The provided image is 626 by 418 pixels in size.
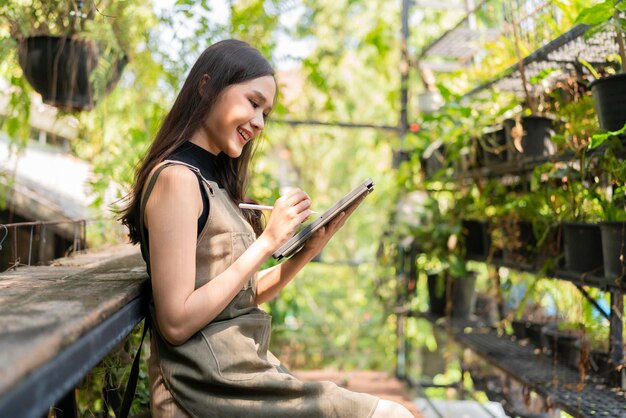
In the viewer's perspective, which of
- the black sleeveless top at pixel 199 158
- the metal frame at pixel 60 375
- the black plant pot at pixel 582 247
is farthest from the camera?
the black plant pot at pixel 582 247

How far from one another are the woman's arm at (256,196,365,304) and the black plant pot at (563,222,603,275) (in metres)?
1.15

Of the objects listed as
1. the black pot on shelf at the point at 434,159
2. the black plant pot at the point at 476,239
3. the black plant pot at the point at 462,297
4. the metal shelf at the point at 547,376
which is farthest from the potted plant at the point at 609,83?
the black plant pot at the point at 462,297

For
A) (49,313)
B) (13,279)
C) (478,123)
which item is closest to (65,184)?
(478,123)

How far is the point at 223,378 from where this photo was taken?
116cm

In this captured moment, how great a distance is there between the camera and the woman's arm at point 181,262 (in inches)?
46.1

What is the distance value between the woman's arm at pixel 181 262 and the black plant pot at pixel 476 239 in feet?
7.35

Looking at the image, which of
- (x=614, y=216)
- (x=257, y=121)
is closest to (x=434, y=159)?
(x=614, y=216)

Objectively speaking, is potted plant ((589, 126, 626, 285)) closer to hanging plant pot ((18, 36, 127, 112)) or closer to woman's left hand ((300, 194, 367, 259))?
woman's left hand ((300, 194, 367, 259))

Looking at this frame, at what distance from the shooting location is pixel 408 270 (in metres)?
4.27

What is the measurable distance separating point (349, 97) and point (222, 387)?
22.4 ft

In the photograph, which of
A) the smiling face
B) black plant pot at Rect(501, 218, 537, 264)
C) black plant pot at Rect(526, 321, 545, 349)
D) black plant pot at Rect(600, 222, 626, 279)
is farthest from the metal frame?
black plant pot at Rect(526, 321, 545, 349)

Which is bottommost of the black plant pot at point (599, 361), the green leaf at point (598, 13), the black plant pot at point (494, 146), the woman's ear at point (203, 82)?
the black plant pot at point (599, 361)

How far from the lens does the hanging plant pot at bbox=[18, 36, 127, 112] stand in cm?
248

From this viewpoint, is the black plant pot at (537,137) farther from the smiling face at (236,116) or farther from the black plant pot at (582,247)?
the smiling face at (236,116)
